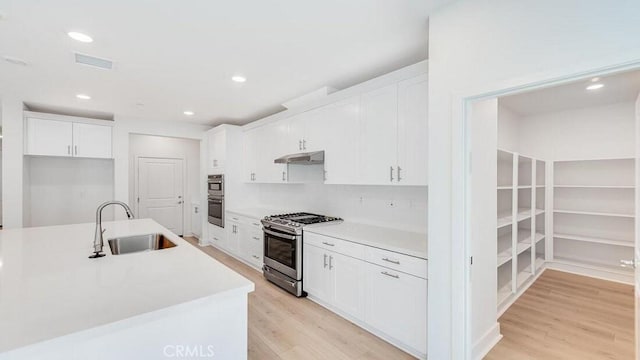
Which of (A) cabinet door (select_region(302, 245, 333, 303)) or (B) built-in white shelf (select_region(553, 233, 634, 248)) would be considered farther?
(B) built-in white shelf (select_region(553, 233, 634, 248))

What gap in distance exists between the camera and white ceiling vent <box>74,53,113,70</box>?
8.42 feet

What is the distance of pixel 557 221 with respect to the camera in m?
4.46

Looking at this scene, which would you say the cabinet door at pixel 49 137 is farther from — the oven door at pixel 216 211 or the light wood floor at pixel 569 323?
the light wood floor at pixel 569 323

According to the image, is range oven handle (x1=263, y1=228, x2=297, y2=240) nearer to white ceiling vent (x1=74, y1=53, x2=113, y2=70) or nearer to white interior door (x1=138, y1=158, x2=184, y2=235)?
white ceiling vent (x1=74, y1=53, x2=113, y2=70)

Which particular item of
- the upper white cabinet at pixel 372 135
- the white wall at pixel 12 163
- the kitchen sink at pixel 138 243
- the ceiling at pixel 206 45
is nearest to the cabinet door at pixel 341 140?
the upper white cabinet at pixel 372 135

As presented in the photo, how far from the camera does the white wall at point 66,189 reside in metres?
4.77

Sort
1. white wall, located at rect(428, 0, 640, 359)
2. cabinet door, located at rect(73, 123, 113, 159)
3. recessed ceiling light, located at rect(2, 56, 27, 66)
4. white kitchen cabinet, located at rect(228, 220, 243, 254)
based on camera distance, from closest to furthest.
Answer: white wall, located at rect(428, 0, 640, 359), recessed ceiling light, located at rect(2, 56, 27, 66), cabinet door, located at rect(73, 123, 113, 159), white kitchen cabinet, located at rect(228, 220, 243, 254)

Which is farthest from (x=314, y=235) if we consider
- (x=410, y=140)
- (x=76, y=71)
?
(x=76, y=71)

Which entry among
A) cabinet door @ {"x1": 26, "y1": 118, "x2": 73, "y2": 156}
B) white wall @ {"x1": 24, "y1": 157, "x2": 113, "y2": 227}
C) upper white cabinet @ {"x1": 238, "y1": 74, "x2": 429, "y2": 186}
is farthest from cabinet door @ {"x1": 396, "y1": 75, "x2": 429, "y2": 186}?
white wall @ {"x1": 24, "y1": 157, "x2": 113, "y2": 227}

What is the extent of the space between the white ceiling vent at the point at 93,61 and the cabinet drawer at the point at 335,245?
261cm

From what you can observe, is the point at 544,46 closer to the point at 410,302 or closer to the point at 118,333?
the point at 410,302

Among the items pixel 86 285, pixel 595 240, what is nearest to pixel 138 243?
pixel 86 285

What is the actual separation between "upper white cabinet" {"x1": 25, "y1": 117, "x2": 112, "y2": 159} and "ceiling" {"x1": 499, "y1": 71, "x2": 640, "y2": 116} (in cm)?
620

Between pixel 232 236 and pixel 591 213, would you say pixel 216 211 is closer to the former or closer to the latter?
pixel 232 236
